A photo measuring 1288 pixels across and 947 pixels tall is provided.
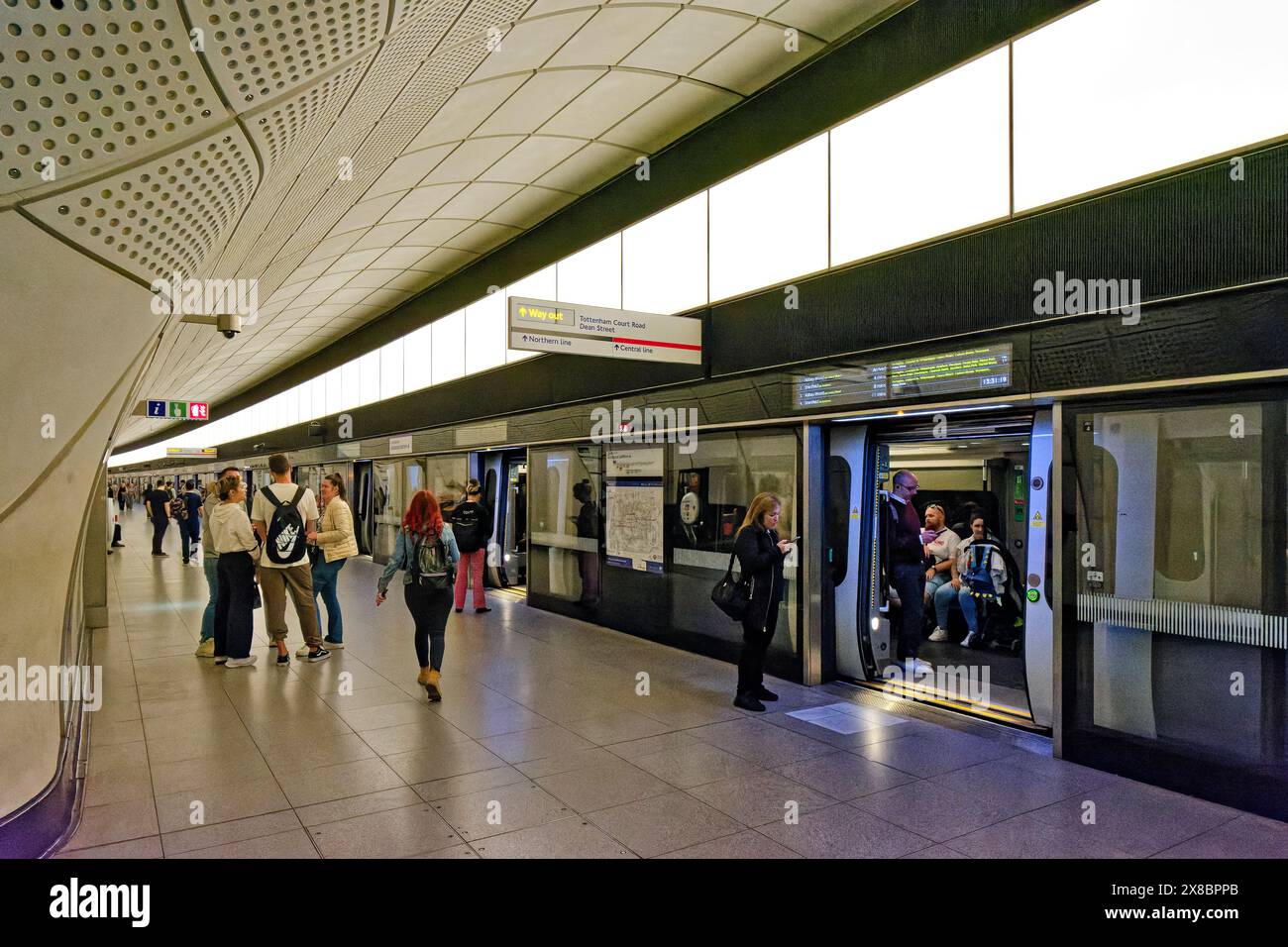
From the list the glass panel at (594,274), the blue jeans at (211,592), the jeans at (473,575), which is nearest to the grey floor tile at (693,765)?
the blue jeans at (211,592)

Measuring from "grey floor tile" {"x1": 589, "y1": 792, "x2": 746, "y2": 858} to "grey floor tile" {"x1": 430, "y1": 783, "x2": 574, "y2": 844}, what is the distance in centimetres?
26

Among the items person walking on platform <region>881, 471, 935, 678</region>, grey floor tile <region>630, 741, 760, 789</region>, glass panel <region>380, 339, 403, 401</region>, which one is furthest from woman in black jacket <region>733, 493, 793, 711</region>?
glass panel <region>380, 339, 403, 401</region>

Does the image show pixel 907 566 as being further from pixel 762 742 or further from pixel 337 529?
pixel 337 529

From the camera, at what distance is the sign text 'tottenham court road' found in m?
6.85

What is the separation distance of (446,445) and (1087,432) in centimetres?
1049

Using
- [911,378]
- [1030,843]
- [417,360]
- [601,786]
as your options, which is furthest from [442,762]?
[417,360]

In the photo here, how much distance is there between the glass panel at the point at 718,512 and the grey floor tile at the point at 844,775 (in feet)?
6.70

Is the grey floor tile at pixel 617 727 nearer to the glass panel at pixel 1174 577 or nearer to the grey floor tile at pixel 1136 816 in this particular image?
the grey floor tile at pixel 1136 816

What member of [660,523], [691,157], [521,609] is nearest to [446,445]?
[521,609]

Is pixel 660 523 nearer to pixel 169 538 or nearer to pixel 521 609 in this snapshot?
pixel 521 609

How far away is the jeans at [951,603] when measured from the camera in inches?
332

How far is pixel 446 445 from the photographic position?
44.7ft

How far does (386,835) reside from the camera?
390cm

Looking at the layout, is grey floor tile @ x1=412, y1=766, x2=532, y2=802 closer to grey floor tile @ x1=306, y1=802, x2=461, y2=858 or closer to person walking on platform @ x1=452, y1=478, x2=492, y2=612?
grey floor tile @ x1=306, y1=802, x2=461, y2=858
